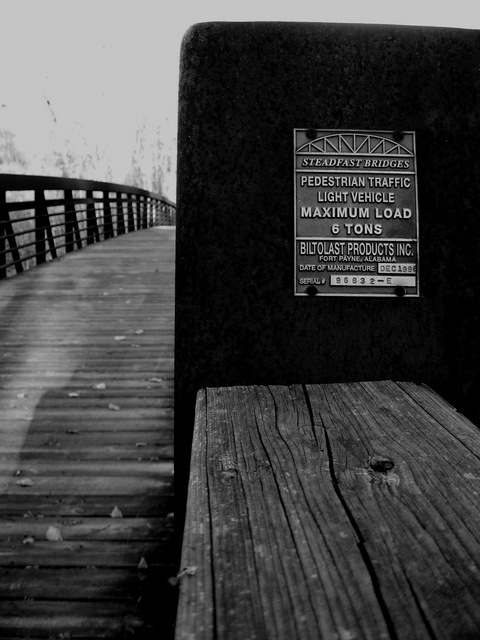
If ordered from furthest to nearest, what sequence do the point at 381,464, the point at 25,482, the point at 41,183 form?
the point at 41,183 → the point at 25,482 → the point at 381,464

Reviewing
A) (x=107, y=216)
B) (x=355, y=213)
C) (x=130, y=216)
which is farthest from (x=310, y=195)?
(x=130, y=216)

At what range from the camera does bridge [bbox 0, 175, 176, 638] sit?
2.01m

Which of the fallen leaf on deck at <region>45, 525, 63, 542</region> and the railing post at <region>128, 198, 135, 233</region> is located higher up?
the railing post at <region>128, 198, 135, 233</region>

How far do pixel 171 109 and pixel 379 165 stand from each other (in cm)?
5218

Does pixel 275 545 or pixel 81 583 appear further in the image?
pixel 81 583

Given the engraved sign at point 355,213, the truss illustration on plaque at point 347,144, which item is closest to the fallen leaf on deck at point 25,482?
the engraved sign at point 355,213

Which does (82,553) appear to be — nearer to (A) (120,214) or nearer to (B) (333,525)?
(B) (333,525)

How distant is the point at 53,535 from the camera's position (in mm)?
2391

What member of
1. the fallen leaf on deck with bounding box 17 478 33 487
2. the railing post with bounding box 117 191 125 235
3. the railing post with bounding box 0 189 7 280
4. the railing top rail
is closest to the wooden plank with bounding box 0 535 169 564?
the fallen leaf on deck with bounding box 17 478 33 487

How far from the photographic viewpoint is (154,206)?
2322 cm

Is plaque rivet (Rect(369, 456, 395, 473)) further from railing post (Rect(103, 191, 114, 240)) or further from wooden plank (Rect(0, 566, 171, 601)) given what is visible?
railing post (Rect(103, 191, 114, 240))

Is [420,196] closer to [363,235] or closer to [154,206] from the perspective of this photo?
[363,235]

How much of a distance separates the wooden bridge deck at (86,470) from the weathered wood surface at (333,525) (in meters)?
0.97

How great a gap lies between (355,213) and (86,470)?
6.58ft
